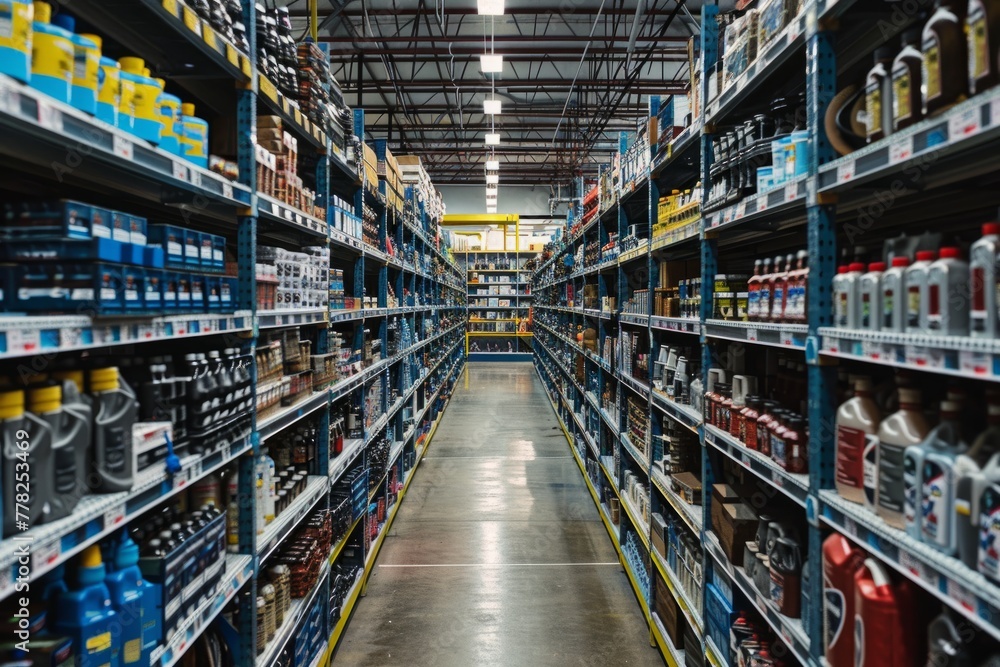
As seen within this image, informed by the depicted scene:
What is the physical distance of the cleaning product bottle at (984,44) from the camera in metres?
1.18

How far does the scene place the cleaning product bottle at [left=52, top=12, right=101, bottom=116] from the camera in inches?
52.9

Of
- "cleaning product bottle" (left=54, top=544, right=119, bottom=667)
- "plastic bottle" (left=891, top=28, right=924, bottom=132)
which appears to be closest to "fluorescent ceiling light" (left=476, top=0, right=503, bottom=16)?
"plastic bottle" (left=891, top=28, right=924, bottom=132)

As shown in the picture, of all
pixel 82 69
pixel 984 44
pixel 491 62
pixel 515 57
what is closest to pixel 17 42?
pixel 82 69

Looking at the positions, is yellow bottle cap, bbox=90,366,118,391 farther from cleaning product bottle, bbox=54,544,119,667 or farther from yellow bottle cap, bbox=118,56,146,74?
yellow bottle cap, bbox=118,56,146,74

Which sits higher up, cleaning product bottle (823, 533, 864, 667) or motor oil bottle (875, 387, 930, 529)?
motor oil bottle (875, 387, 930, 529)

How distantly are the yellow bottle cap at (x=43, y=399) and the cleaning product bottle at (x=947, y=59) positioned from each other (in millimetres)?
2019

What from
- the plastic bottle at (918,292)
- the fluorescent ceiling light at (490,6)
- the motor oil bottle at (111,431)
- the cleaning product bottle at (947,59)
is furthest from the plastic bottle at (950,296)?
the fluorescent ceiling light at (490,6)

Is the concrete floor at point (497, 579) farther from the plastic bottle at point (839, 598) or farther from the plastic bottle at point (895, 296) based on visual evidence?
the plastic bottle at point (895, 296)

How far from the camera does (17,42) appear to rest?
113cm

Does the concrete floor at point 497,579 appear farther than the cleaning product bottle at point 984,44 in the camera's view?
Yes

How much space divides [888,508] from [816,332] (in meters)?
0.51

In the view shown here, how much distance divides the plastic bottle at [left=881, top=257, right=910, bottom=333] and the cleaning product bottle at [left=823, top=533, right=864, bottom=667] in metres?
0.61

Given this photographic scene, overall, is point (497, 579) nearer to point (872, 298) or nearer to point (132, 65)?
point (872, 298)

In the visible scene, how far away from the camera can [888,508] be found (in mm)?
1423
